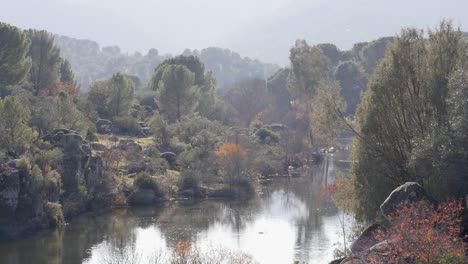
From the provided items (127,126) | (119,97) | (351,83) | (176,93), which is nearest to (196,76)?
(176,93)

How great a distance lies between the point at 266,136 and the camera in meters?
93.4

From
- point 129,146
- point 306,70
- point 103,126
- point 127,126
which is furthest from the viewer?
point 306,70

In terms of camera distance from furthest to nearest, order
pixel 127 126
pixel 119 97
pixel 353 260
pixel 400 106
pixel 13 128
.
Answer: pixel 119 97, pixel 127 126, pixel 13 128, pixel 400 106, pixel 353 260

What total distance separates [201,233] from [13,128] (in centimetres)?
1884

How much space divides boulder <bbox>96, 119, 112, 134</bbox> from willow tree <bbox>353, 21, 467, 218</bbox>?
51514 millimetres

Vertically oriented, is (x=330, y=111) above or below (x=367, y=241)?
above

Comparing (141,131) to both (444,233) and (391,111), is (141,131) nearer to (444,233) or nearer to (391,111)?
(391,111)

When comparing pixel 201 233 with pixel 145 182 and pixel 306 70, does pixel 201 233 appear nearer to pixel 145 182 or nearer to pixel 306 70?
pixel 145 182

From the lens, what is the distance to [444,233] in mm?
23375

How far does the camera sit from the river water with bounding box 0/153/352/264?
4266cm

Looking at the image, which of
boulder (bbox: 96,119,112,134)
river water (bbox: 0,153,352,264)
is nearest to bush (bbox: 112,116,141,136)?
boulder (bbox: 96,119,112,134)

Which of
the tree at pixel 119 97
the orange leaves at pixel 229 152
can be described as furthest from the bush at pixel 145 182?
the tree at pixel 119 97

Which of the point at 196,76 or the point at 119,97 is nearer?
the point at 119,97

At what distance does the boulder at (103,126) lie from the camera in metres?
81.8
